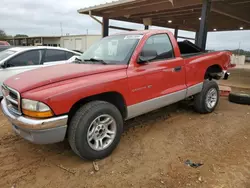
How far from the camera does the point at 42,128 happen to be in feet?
8.23

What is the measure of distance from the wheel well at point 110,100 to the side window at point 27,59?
396 centimetres

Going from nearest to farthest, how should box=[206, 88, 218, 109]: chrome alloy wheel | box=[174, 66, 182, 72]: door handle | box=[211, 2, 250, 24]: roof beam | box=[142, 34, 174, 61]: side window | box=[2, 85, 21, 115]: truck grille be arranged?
box=[2, 85, 21, 115]: truck grille, box=[142, 34, 174, 61]: side window, box=[174, 66, 182, 72]: door handle, box=[206, 88, 218, 109]: chrome alloy wheel, box=[211, 2, 250, 24]: roof beam

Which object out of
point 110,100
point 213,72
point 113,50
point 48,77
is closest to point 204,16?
point 213,72

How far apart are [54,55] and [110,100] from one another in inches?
168

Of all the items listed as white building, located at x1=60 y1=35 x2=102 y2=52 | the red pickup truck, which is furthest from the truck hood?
white building, located at x1=60 y1=35 x2=102 y2=52

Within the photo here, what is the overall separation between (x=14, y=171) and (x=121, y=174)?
142 centimetres

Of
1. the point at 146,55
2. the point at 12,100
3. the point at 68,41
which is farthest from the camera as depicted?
the point at 68,41

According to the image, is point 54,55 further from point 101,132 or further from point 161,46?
point 101,132

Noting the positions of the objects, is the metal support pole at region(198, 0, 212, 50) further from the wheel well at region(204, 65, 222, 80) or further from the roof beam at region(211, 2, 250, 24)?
the wheel well at region(204, 65, 222, 80)

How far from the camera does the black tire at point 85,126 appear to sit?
272 centimetres

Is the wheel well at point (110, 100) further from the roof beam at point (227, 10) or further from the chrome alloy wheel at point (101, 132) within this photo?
the roof beam at point (227, 10)

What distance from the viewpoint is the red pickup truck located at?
2.56 meters

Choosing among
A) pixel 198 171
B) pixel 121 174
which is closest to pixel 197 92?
pixel 198 171

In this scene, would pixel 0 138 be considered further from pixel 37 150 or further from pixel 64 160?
pixel 64 160
